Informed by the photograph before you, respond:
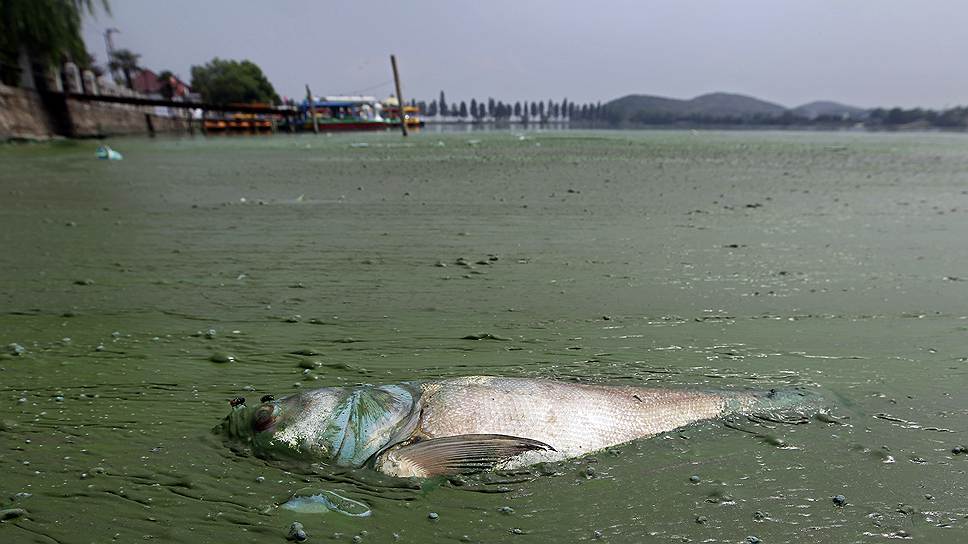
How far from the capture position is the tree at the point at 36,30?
2620cm

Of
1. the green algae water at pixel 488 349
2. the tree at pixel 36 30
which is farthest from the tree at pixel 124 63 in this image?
the green algae water at pixel 488 349

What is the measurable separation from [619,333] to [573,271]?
4.50ft

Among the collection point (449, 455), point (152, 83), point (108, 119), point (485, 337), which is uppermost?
point (152, 83)

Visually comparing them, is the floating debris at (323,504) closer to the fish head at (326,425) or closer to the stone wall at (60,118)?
the fish head at (326,425)

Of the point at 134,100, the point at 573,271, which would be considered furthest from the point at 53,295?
the point at 134,100

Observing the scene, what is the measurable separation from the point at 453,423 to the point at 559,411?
439 mm

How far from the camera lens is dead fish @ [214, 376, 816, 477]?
2.09 m

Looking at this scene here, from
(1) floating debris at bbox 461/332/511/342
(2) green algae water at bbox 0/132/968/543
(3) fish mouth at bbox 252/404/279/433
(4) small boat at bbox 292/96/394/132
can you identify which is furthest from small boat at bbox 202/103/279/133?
(3) fish mouth at bbox 252/404/279/433

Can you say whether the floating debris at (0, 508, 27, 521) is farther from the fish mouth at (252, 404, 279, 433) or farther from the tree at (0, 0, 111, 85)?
the tree at (0, 0, 111, 85)

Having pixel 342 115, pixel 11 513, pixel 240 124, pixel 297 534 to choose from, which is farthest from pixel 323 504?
pixel 342 115

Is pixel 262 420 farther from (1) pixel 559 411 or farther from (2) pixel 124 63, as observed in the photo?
(2) pixel 124 63

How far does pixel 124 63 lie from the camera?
70312mm

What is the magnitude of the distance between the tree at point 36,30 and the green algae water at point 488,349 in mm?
26027

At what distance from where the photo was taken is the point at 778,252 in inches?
214
